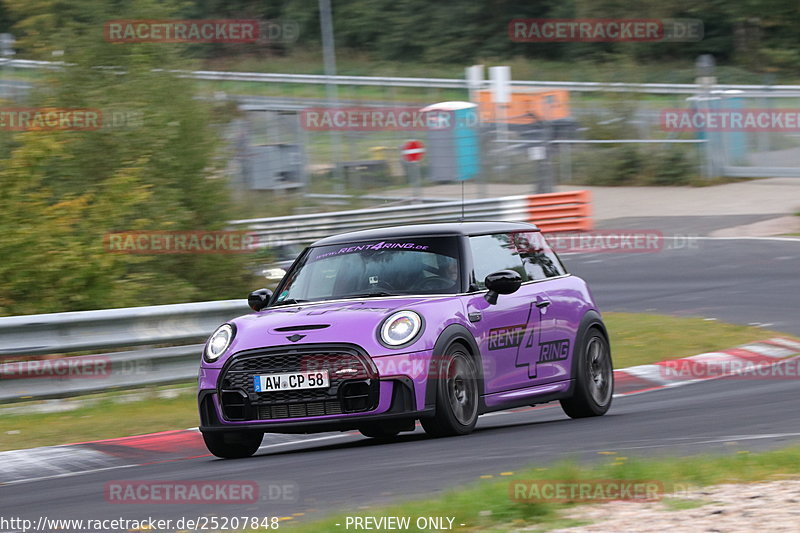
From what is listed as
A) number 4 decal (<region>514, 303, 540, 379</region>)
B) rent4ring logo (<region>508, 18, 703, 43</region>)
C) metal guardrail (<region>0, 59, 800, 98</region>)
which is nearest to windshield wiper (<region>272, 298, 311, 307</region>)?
number 4 decal (<region>514, 303, 540, 379</region>)

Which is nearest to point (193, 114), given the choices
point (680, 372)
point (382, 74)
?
point (680, 372)

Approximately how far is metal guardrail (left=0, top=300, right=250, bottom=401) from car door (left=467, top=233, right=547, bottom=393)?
12.6 feet

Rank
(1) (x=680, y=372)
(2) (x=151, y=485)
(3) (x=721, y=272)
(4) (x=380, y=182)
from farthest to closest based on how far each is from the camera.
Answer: (4) (x=380, y=182) < (3) (x=721, y=272) < (1) (x=680, y=372) < (2) (x=151, y=485)

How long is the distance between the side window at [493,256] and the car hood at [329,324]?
616mm

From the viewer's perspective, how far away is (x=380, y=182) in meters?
31.8

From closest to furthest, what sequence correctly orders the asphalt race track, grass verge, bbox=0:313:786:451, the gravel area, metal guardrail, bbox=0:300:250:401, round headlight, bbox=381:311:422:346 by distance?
1. the gravel area
2. the asphalt race track
3. round headlight, bbox=381:311:422:346
4. grass verge, bbox=0:313:786:451
5. metal guardrail, bbox=0:300:250:401

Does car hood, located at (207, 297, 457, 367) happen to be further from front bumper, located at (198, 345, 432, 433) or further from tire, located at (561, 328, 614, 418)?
tire, located at (561, 328, 614, 418)

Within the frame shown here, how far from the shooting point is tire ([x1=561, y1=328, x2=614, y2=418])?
33.9 ft

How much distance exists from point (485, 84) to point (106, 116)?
77.3 feet

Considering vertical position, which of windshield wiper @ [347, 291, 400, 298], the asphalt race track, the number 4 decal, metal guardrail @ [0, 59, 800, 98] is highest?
metal guardrail @ [0, 59, 800, 98]

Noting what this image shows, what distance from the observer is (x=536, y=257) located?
10500mm

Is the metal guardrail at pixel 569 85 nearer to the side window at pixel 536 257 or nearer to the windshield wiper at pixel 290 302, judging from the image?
the side window at pixel 536 257

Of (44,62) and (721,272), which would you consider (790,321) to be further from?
(44,62)

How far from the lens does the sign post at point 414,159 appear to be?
2998 cm
